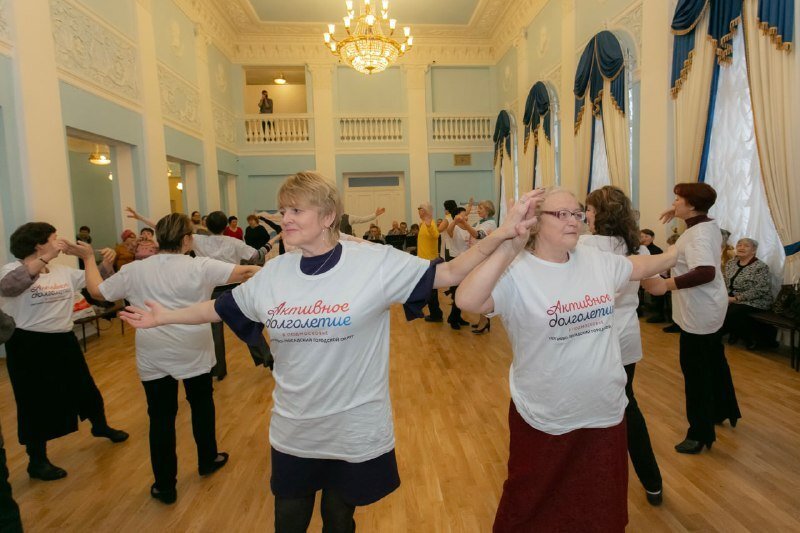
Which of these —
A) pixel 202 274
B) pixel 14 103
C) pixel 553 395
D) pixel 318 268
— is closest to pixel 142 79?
pixel 14 103

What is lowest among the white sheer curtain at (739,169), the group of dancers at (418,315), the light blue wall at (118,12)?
the group of dancers at (418,315)

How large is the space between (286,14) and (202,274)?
436 inches

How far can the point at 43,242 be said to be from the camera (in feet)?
9.23

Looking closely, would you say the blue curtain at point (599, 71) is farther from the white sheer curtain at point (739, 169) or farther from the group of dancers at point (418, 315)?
the group of dancers at point (418, 315)

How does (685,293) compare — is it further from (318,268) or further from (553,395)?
(318,268)

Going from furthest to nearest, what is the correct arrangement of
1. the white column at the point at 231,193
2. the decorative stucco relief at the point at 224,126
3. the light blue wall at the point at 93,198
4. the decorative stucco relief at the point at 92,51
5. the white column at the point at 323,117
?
the light blue wall at the point at 93,198, the white column at the point at 323,117, the white column at the point at 231,193, the decorative stucco relief at the point at 224,126, the decorative stucco relief at the point at 92,51

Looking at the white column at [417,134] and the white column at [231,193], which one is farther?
the white column at [417,134]

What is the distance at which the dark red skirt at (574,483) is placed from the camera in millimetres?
1621

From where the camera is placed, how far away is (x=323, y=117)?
42.0ft

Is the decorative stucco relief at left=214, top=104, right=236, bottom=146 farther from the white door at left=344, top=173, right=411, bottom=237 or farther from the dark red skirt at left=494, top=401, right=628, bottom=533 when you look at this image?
the dark red skirt at left=494, top=401, right=628, bottom=533

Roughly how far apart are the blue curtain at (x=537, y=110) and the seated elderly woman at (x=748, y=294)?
206 inches

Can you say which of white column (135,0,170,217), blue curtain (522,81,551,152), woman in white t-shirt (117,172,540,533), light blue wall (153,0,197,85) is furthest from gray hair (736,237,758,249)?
light blue wall (153,0,197,85)

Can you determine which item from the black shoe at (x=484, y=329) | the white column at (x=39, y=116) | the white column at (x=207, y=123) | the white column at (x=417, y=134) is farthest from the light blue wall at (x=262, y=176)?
the black shoe at (x=484, y=329)

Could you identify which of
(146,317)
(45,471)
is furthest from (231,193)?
(146,317)
